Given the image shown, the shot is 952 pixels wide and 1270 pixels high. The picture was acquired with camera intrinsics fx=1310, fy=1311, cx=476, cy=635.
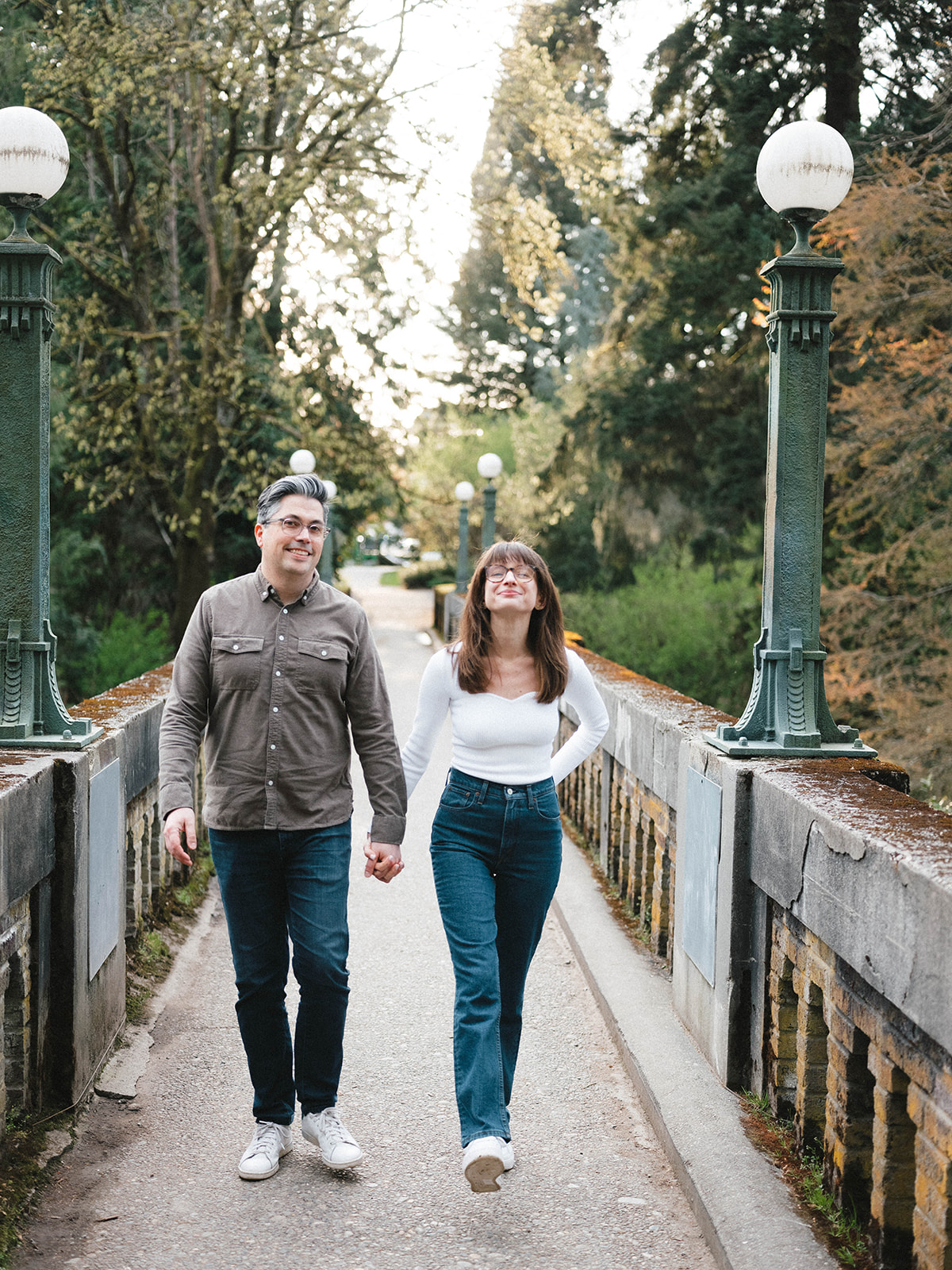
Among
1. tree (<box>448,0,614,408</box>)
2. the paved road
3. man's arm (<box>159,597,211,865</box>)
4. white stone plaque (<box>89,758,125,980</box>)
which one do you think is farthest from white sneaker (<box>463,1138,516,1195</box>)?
tree (<box>448,0,614,408</box>)

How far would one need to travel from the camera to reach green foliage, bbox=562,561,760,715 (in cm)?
2173

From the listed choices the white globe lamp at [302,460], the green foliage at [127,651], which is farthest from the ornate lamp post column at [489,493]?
the green foliage at [127,651]

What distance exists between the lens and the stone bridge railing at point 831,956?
9.23ft

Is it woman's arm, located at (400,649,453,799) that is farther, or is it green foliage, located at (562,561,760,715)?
green foliage, located at (562,561,760,715)

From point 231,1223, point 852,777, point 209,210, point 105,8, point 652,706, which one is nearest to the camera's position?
point 231,1223

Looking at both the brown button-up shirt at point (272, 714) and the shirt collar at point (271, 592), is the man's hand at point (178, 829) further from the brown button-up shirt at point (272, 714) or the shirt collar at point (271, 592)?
the shirt collar at point (271, 592)

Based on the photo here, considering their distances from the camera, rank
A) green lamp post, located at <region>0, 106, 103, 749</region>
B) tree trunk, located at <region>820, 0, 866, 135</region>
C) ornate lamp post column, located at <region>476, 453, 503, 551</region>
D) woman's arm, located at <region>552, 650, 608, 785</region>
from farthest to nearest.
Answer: ornate lamp post column, located at <region>476, 453, 503, 551</region> < tree trunk, located at <region>820, 0, 866, 135</region> < green lamp post, located at <region>0, 106, 103, 749</region> < woman's arm, located at <region>552, 650, 608, 785</region>

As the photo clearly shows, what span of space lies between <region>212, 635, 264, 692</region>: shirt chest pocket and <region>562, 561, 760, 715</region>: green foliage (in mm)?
17935

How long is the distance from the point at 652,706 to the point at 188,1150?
3131 mm

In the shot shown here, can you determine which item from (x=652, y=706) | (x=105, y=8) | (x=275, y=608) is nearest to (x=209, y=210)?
(x=105, y=8)

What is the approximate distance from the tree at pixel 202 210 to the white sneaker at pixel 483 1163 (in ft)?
43.6

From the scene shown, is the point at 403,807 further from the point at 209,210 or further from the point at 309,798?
the point at 209,210

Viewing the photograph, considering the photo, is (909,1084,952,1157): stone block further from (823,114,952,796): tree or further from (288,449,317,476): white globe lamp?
(288,449,317,476): white globe lamp

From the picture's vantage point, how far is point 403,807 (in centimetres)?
394
